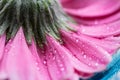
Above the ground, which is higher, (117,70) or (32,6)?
(32,6)

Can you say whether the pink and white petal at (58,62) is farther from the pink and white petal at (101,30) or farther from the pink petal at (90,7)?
the pink petal at (90,7)

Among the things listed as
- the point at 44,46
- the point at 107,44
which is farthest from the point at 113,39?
the point at 44,46

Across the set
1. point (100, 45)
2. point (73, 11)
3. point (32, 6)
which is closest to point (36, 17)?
point (32, 6)

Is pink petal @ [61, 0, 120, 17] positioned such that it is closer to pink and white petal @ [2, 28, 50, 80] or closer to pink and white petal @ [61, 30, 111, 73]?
pink and white petal @ [61, 30, 111, 73]

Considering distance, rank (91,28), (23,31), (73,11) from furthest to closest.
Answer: (73,11) < (91,28) < (23,31)

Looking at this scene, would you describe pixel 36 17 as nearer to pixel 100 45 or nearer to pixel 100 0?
pixel 100 45

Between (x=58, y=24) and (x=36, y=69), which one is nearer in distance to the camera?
(x=36, y=69)

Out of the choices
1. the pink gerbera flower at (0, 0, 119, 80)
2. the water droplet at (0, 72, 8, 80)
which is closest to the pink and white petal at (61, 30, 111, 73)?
the pink gerbera flower at (0, 0, 119, 80)
